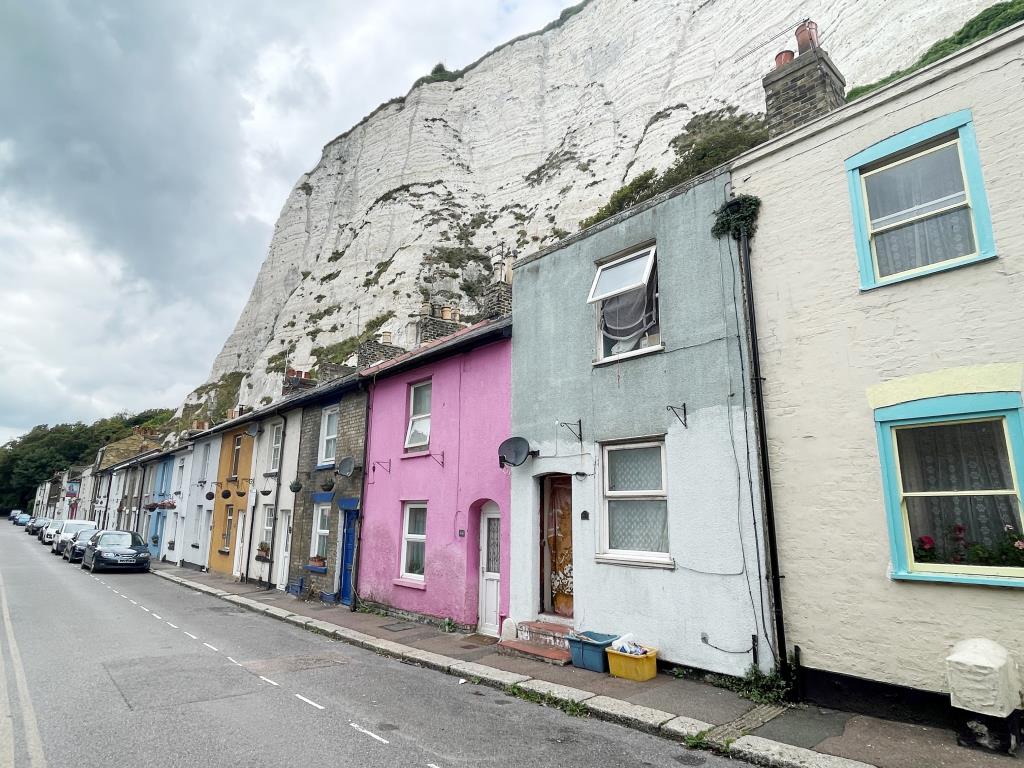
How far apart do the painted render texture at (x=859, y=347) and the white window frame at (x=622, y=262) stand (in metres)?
1.54

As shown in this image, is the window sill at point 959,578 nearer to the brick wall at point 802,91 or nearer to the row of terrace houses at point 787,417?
the row of terrace houses at point 787,417

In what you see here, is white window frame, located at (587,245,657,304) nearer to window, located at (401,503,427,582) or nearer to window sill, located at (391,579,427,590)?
window, located at (401,503,427,582)

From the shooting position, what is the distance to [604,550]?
841cm

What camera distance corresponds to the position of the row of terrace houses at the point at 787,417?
539 centimetres

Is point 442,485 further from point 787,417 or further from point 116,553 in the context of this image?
point 116,553

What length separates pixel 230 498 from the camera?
21.9m

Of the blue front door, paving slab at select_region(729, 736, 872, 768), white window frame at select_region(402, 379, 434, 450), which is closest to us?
paving slab at select_region(729, 736, 872, 768)

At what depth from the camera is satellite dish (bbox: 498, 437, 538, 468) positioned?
956cm

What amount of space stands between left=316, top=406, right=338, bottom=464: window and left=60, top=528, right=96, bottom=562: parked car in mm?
16852

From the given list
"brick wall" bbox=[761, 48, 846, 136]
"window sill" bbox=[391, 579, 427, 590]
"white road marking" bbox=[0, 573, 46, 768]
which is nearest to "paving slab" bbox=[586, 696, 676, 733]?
"white road marking" bbox=[0, 573, 46, 768]

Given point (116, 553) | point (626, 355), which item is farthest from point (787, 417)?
point (116, 553)

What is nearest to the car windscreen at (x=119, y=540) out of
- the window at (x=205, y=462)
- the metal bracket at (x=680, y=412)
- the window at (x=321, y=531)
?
the window at (x=205, y=462)

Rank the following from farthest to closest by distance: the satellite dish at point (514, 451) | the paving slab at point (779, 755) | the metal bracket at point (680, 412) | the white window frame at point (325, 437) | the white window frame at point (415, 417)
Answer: the white window frame at point (325, 437)
the white window frame at point (415, 417)
the satellite dish at point (514, 451)
the metal bracket at point (680, 412)
the paving slab at point (779, 755)

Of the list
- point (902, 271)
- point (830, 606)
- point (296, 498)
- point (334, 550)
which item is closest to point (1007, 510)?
point (830, 606)
